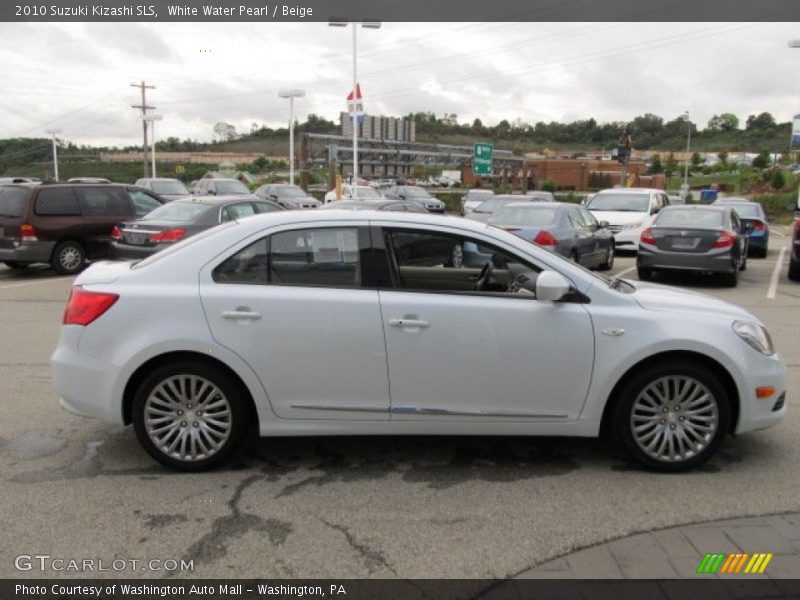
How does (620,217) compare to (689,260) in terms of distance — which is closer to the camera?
(689,260)

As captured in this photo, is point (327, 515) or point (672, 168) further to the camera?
point (672, 168)

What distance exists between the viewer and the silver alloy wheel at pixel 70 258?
13.6 metres

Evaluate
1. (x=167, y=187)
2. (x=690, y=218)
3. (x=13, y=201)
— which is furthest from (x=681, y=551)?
(x=167, y=187)

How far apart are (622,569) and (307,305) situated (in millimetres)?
2218

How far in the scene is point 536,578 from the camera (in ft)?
10.5

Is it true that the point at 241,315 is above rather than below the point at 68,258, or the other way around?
above

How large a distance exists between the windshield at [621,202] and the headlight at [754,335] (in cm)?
1463

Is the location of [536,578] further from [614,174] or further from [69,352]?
[614,174]

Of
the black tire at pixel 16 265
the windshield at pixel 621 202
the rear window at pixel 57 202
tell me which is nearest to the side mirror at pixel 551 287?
the rear window at pixel 57 202

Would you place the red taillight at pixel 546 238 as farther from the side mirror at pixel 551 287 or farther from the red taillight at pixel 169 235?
the side mirror at pixel 551 287

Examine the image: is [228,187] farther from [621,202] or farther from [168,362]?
[168,362]

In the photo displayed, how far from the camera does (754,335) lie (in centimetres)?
441

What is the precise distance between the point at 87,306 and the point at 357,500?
204 cm

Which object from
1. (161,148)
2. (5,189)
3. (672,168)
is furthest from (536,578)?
(161,148)
